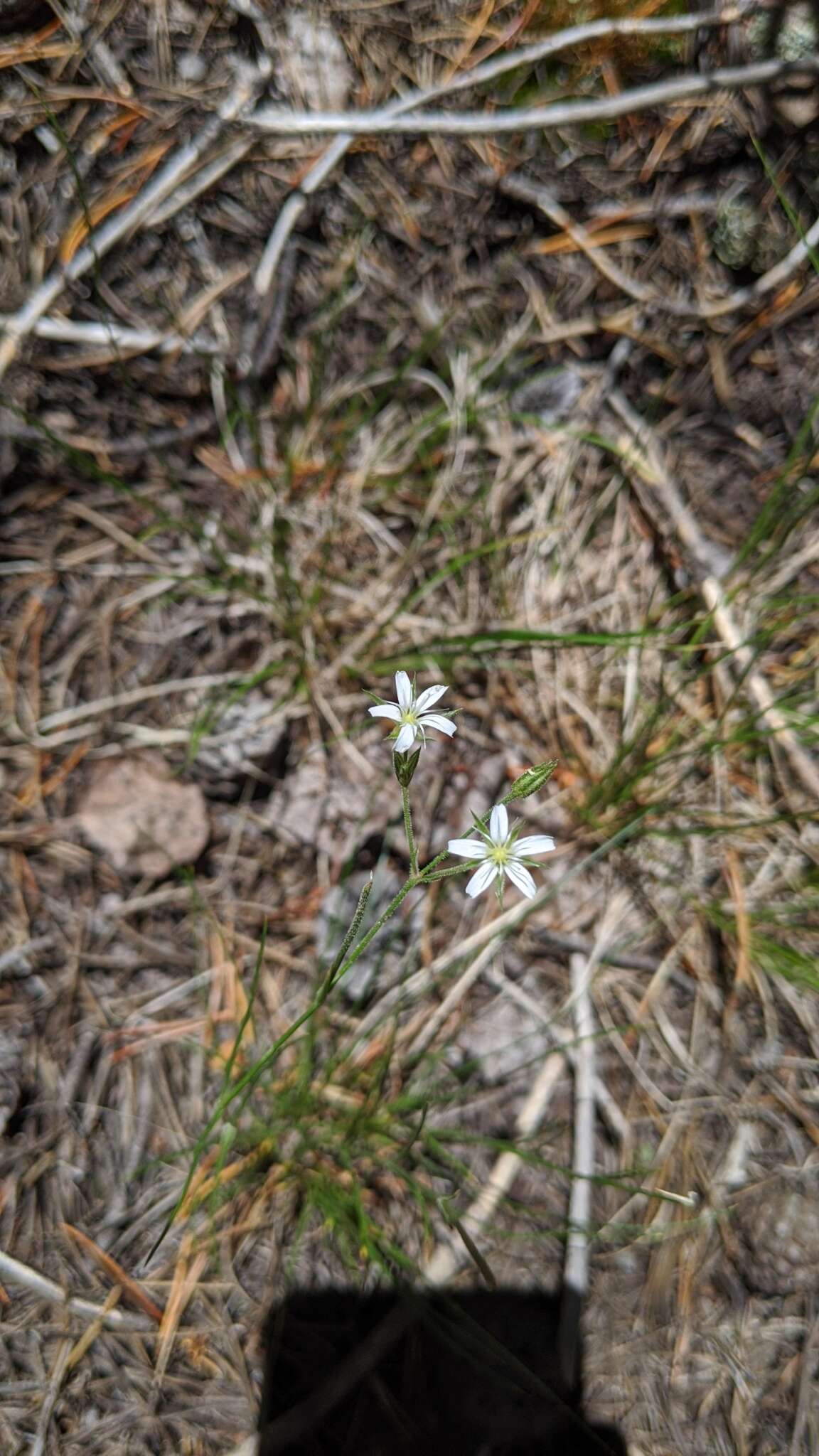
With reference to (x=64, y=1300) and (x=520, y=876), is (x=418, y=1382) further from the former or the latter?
(x=520, y=876)

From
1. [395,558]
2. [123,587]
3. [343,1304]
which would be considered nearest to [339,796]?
[395,558]

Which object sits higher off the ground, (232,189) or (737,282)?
(232,189)

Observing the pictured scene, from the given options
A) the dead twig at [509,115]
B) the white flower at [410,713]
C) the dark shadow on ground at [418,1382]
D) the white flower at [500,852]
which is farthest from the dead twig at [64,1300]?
the dead twig at [509,115]

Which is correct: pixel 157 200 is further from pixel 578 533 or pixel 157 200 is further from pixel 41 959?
pixel 41 959

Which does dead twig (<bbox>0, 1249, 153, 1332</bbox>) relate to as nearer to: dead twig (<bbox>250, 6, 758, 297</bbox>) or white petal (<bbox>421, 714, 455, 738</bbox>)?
white petal (<bbox>421, 714, 455, 738</bbox>)

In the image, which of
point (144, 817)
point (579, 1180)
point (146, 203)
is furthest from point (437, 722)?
point (146, 203)

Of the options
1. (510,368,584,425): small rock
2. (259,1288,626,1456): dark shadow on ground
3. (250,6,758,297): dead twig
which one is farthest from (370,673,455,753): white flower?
(250,6,758,297): dead twig

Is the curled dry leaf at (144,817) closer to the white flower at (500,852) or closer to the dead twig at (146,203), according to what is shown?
the white flower at (500,852)
